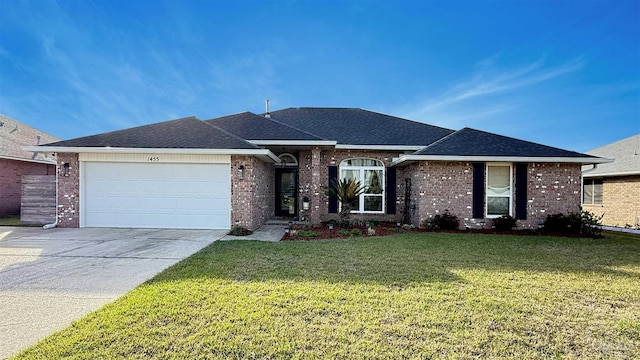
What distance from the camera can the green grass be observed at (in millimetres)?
2836

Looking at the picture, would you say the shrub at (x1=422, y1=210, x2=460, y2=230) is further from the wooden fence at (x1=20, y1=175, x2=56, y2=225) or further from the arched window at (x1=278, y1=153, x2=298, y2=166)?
the wooden fence at (x1=20, y1=175, x2=56, y2=225)

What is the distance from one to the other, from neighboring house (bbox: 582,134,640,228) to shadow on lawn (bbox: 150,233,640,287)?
738 cm

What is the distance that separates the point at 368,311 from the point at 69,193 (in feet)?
38.6

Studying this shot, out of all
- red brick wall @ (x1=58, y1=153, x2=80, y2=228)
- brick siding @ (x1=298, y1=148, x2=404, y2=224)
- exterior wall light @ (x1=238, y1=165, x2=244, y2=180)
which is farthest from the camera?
brick siding @ (x1=298, y1=148, x2=404, y2=224)

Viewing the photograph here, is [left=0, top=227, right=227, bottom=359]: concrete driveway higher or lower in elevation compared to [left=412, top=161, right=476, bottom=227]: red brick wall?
lower

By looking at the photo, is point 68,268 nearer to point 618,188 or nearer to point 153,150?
point 153,150

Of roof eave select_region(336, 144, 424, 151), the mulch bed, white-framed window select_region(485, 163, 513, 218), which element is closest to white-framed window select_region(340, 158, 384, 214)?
roof eave select_region(336, 144, 424, 151)

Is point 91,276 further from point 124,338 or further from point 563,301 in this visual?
point 563,301

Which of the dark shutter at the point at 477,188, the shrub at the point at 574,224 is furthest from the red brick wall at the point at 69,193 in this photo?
the shrub at the point at 574,224

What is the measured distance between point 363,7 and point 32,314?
13860 millimetres

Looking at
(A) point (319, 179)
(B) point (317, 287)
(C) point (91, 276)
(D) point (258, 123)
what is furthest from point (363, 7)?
(C) point (91, 276)

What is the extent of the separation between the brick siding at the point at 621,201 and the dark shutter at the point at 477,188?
8963 mm

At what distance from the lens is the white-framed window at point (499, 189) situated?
1109 cm

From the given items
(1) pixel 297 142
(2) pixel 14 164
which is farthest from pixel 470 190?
(2) pixel 14 164
